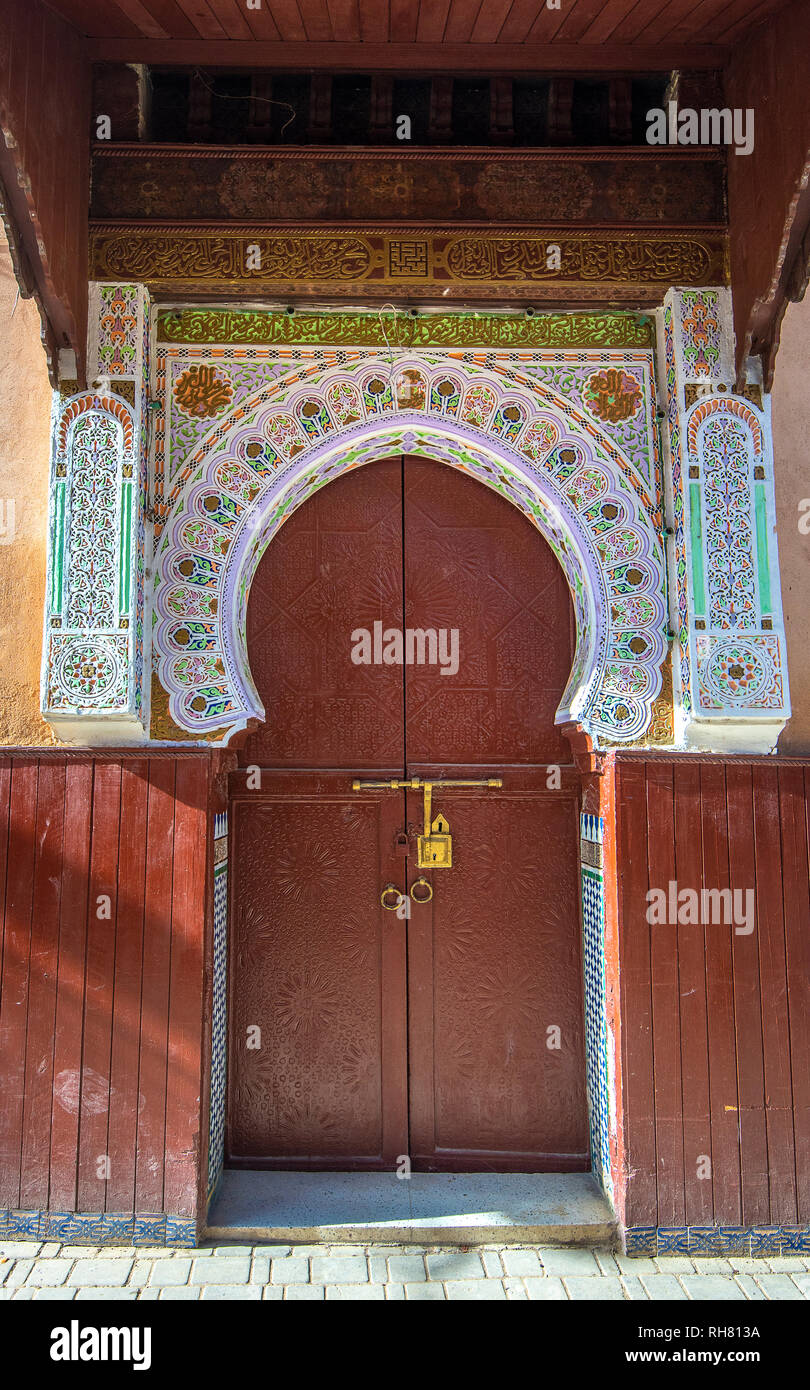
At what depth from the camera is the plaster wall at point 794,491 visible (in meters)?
3.41

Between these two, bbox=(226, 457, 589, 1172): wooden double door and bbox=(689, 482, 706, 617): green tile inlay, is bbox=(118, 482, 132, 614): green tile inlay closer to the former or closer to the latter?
bbox=(226, 457, 589, 1172): wooden double door

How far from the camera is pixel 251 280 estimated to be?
337cm

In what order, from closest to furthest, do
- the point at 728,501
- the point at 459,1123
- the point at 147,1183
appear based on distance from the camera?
the point at 147,1183
the point at 728,501
the point at 459,1123

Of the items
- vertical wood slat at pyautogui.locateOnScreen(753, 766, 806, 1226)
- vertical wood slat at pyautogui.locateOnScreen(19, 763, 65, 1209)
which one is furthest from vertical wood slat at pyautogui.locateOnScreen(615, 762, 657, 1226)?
vertical wood slat at pyautogui.locateOnScreen(19, 763, 65, 1209)

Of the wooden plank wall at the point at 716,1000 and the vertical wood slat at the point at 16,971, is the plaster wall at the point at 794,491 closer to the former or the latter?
the wooden plank wall at the point at 716,1000

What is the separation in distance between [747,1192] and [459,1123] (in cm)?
105

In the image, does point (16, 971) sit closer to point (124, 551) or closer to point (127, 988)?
point (127, 988)

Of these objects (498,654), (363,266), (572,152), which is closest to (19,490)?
(363,266)

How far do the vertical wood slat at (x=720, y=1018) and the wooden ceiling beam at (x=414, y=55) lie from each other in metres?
2.57

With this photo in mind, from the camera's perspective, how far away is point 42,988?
3.20 m

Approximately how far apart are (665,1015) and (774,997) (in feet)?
1.27

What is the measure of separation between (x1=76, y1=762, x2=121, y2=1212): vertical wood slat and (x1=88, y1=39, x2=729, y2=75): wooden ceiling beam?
2564mm

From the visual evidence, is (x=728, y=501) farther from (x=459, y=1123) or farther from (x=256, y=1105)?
(x=256, y=1105)

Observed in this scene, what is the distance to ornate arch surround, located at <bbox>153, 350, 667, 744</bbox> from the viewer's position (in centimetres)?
336
